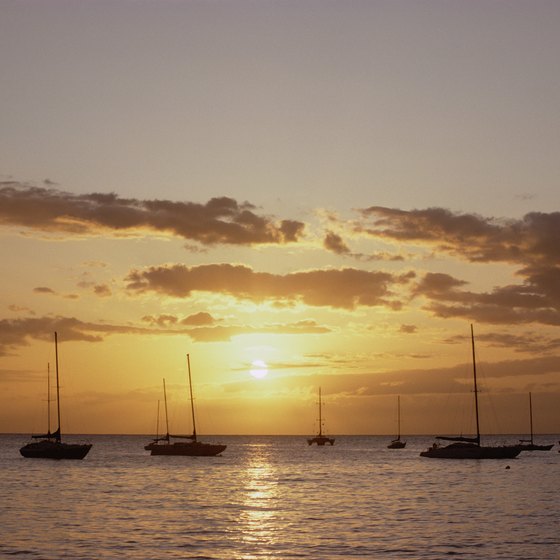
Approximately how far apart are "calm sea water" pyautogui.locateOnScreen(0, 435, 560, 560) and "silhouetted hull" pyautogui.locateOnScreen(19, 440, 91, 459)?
22.9 meters

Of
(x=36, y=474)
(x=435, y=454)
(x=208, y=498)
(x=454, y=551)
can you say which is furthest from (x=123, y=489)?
(x=435, y=454)

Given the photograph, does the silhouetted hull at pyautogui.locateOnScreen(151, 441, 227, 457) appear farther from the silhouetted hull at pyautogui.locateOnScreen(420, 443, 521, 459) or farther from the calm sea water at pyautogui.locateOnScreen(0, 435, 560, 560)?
the calm sea water at pyautogui.locateOnScreen(0, 435, 560, 560)

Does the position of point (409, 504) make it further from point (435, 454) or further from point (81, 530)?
point (435, 454)

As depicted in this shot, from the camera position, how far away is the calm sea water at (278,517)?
48594mm

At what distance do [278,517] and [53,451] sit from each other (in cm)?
8012

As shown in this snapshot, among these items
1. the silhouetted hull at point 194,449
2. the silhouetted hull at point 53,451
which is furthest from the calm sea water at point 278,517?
the silhouetted hull at point 194,449

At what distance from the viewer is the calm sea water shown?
4859 centimetres

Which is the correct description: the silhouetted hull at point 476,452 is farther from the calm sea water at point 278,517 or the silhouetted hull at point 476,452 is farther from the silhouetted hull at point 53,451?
the silhouetted hull at point 53,451

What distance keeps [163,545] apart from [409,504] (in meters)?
30.8

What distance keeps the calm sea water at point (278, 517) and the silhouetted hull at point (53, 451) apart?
22.9 metres

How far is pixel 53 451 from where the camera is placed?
137 metres

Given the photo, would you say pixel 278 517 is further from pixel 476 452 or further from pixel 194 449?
pixel 194 449

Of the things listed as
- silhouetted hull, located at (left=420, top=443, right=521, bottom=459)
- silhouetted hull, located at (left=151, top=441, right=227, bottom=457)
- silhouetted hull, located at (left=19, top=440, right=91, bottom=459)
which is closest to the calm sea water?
silhouetted hull, located at (left=19, top=440, right=91, bottom=459)

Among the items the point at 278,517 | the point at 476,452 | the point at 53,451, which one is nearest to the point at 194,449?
the point at 53,451
